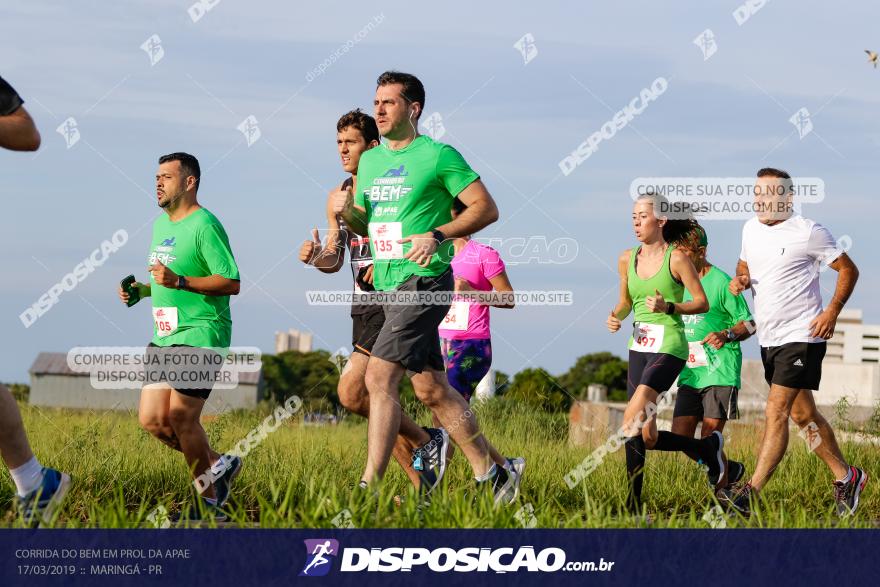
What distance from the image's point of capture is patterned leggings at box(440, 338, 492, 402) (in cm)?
853

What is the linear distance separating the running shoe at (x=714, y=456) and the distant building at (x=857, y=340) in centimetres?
11920

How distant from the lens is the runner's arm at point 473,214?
6602 millimetres

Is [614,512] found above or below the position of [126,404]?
below

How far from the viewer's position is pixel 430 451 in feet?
22.8

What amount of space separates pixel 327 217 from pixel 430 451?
1558 millimetres

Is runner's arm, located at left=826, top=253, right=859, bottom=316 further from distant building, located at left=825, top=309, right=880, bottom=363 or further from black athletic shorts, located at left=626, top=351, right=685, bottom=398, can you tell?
distant building, located at left=825, top=309, right=880, bottom=363

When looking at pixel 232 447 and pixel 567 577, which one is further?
pixel 232 447

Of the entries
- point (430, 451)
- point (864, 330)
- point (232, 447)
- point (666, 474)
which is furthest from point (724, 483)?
point (864, 330)

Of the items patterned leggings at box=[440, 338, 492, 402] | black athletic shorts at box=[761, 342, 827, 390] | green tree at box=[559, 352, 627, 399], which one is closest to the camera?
black athletic shorts at box=[761, 342, 827, 390]

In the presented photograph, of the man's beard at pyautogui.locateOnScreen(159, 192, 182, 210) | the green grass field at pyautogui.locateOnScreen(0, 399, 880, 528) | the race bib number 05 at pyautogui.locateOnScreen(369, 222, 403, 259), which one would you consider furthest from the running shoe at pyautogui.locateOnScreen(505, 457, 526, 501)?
the man's beard at pyautogui.locateOnScreen(159, 192, 182, 210)

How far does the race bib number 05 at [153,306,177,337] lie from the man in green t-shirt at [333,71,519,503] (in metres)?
1.17

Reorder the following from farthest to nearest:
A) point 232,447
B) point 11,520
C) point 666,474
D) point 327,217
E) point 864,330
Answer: point 864,330 → point 232,447 → point 666,474 → point 327,217 → point 11,520

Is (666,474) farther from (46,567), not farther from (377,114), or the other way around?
(46,567)

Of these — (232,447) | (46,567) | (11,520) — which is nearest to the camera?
(46,567)
